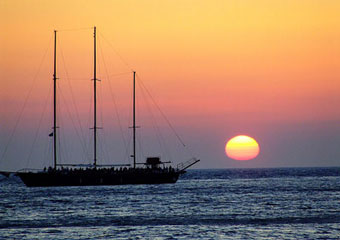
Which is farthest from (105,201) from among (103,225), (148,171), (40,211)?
(148,171)

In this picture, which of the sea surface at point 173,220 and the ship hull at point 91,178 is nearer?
the sea surface at point 173,220

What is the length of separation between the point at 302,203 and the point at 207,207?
460 inches

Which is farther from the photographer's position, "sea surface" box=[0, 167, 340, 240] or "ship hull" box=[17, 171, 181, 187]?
"ship hull" box=[17, 171, 181, 187]

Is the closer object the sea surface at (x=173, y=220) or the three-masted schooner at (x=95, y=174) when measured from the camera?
the sea surface at (x=173, y=220)

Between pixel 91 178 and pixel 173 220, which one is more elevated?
pixel 91 178

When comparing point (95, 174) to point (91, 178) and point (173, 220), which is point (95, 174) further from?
point (173, 220)

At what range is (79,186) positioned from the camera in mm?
137625

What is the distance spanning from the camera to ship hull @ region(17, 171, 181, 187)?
124 metres

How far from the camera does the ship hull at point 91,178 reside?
4879 inches

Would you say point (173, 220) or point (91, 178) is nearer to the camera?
point (173, 220)

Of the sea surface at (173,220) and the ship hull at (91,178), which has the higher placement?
the ship hull at (91,178)

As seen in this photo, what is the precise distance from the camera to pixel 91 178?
128 metres

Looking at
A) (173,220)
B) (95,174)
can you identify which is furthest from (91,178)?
(173,220)

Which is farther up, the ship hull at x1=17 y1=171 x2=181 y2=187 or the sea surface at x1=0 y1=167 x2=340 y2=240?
the ship hull at x1=17 y1=171 x2=181 y2=187
